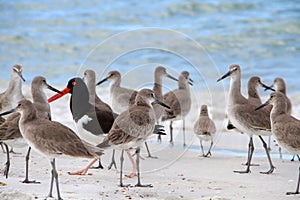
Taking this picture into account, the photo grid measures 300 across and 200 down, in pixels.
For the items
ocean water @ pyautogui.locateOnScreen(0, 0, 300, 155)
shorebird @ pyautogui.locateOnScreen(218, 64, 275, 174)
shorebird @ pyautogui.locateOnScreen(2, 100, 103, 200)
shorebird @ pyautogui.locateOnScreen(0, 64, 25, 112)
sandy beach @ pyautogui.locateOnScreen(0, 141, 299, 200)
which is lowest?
sandy beach @ pyautogui.locateOnScreen(0, 141, 299, 200)

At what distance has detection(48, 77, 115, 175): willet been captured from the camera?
767cm

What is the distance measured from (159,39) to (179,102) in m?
9.48

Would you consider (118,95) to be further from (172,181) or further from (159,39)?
(159,39)

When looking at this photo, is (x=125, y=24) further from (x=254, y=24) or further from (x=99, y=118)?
(x=99, y=118)

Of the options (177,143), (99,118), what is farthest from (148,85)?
(99,118)

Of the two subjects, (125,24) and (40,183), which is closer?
(40,183)

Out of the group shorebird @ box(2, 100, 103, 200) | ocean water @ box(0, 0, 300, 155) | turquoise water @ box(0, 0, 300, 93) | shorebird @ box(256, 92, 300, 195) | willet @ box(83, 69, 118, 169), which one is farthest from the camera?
turquoise water @ box(0, 0, 300, 93)

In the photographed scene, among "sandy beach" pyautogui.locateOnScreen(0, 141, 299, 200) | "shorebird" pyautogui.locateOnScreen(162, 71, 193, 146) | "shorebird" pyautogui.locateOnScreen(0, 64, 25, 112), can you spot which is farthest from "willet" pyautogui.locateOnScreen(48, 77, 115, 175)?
"shorebird" pyautogui.locateOnScreen(162, 71, 193, 146)

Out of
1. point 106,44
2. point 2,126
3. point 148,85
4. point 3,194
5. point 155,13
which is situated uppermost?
point 155,13

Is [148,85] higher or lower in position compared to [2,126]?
higher

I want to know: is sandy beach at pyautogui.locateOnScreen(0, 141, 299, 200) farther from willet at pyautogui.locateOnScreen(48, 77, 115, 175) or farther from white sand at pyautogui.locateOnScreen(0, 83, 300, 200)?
willet at pyautogui.locateOnScreen(48, 77, 115, 175)

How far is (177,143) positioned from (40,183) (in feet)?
11.9

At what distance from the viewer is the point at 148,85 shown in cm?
1025

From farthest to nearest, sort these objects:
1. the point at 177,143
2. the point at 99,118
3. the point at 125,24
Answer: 1. the point at 125,24
2. the point at 177,143
3. the point at 99,118
